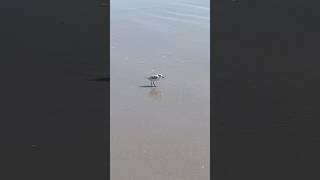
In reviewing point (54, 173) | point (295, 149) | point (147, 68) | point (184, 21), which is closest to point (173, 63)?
point (147, 68)

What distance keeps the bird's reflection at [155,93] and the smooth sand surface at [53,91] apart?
1.10ft

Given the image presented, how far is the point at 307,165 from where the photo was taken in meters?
3.47

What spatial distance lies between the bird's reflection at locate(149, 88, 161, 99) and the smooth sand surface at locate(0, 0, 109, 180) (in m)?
0.33

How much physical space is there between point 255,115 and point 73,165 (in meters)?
1.35

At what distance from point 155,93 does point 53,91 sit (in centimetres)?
74

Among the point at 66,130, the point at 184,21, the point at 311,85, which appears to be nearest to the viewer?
the point at 66,130

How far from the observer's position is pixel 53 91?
4.62 meters

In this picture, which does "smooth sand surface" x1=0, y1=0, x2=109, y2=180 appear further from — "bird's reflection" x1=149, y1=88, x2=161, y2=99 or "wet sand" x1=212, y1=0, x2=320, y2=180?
"wet sand" x1=212, y1=0, x2=320, y2=180

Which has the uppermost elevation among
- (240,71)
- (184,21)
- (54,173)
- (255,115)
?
(184,21)

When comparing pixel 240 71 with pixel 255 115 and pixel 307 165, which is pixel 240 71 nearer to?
pixel 255 115

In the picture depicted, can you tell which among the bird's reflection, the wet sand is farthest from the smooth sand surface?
the wet sand

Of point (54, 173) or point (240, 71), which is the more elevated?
point (240, 71)

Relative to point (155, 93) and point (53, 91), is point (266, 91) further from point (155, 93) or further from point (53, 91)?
point (53, 91)

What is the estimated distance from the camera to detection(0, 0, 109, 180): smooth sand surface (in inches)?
138
